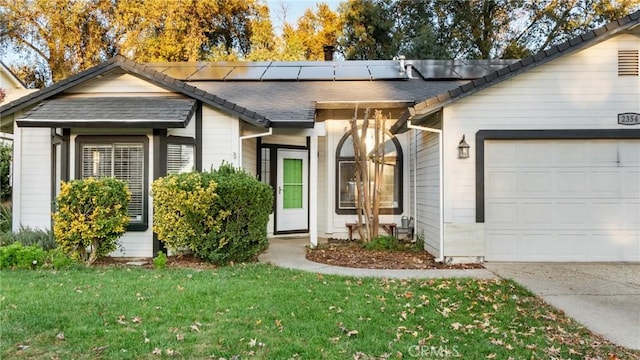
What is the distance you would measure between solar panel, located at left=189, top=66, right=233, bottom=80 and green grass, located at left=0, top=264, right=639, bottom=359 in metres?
7.24

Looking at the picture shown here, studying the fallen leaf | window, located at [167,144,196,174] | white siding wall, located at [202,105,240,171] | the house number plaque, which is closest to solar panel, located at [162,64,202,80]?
white siding wall, located at [202,105,240,171]

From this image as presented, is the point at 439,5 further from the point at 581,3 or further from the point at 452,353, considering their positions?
the point at 452,353

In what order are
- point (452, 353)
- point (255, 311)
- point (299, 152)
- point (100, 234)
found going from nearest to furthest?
1. point (452, 353)
2. point (255, 311)
3. point (100, 234)
4. point (299, 152)

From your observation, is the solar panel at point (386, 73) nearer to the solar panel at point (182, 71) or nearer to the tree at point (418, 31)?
the solar panel at point (182, 71)

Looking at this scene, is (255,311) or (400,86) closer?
(255,311)

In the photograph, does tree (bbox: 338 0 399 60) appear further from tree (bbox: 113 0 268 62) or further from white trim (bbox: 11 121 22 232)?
white trim (bbox: 11 121 22 232)

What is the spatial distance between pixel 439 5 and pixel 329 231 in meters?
17.4

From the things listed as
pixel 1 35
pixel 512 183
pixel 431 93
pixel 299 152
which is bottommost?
pixel 512 183

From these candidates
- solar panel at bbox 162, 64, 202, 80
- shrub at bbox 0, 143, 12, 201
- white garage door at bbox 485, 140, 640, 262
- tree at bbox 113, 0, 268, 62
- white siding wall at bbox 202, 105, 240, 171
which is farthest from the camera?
tree at bbox 113, 0, 268, 62

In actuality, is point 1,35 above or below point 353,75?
above

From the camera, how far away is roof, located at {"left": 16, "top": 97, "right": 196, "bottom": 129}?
7.18 meters

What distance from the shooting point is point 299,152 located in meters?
10.7

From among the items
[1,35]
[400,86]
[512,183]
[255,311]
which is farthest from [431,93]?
[1,35]

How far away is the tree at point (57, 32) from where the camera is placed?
20.8 metres
